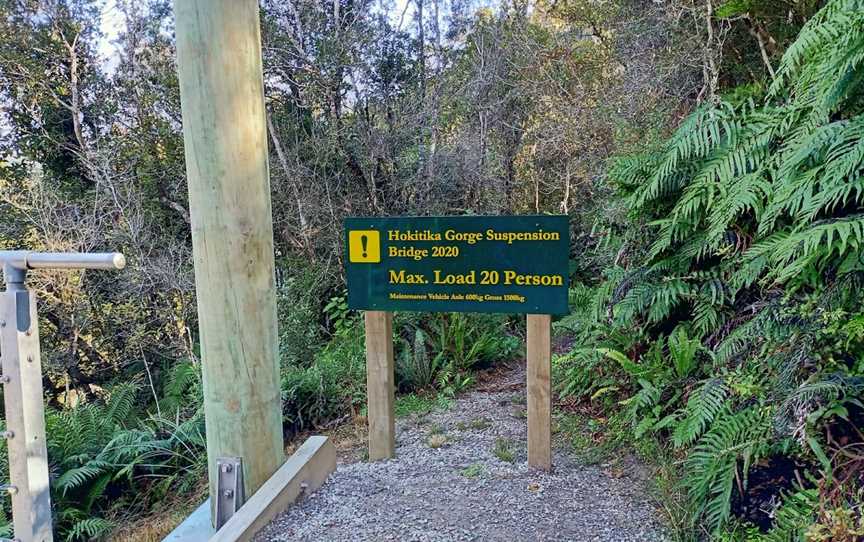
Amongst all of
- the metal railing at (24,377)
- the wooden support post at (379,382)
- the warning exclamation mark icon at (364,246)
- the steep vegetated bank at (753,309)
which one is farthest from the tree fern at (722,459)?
the metal railing at (24,377)

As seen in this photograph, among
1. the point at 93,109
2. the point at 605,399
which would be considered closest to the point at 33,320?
the point at 605,399

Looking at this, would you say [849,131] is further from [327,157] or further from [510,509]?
[327,157]

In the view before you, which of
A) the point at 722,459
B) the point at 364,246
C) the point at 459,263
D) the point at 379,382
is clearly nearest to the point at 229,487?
the point at 379,382

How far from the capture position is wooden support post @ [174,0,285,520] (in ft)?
6.67

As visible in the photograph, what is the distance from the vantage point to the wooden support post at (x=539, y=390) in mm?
2842

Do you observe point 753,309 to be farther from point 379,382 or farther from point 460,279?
point 379,382

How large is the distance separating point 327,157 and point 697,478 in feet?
17.0

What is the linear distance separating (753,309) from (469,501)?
2048 millimetres

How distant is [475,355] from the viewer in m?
5.04

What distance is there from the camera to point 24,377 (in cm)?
177

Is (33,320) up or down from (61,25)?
down

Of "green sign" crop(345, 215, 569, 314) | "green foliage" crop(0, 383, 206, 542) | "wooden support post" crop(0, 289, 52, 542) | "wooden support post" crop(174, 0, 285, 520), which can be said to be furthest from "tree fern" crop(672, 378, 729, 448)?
"green foliage" crop(0, 383, 206, 542)

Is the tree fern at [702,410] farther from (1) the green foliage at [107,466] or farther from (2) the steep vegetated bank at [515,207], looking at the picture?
(1) the green foliage at [107,466]

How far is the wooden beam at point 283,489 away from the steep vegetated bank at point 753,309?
68.2 inches
